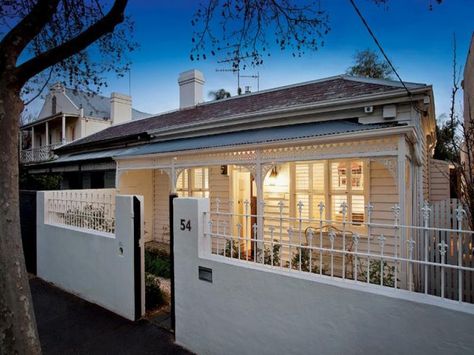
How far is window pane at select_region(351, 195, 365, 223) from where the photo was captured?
6.53 m

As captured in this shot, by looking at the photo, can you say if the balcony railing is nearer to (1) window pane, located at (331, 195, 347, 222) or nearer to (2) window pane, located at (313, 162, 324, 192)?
(2) window pane, located at (313, 162, 324, 192)

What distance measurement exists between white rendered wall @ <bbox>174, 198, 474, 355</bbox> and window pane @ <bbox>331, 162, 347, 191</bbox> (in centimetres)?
410

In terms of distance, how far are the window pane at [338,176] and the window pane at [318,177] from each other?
25cm

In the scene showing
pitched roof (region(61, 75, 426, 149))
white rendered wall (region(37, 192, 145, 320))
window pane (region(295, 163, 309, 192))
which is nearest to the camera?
white rendered wall (region(37, 192, 145, 320))

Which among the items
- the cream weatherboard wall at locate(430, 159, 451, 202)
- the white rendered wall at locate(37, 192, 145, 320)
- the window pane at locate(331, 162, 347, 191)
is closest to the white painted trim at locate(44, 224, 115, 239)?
the white rendered wall at locate(37, 192, 145, 320)

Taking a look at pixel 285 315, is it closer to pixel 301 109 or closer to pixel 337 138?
pixel 337 138

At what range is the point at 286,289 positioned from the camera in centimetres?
295

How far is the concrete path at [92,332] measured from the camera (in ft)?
12.6

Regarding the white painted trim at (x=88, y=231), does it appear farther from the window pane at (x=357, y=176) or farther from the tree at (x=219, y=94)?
the tree at (x=219, y=94)

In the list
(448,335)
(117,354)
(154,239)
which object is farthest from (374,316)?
(154,239)

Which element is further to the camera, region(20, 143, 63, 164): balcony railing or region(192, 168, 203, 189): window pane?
region(20, 143, 63, 164): balcony railing

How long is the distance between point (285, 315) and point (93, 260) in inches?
148

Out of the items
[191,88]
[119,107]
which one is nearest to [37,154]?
[119,107]

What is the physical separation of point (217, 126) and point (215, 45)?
4.17 meters
